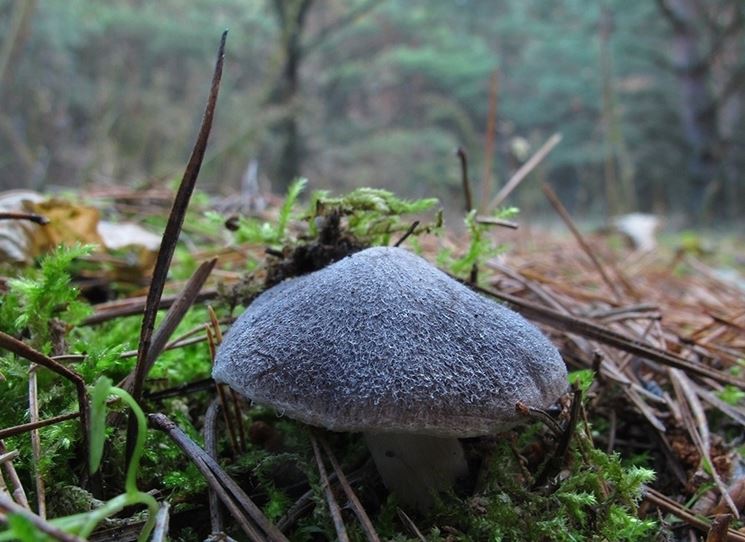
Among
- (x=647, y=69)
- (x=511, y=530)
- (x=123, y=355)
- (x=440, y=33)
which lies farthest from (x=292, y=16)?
(x=647, y=69)

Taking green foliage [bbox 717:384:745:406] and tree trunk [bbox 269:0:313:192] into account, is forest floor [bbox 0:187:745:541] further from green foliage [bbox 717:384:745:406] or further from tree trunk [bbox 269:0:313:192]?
A: tree trunk [bbox 269:0:313:192]

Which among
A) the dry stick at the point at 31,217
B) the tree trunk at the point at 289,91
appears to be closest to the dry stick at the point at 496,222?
the dry stick at the point at 31,217

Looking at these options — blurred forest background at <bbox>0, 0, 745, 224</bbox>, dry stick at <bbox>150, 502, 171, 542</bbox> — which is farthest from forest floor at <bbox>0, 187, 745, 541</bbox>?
blurred forest background at <bbox>0, 0, 745, 224</bbox>

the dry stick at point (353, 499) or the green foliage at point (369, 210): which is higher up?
the green foliage at point (369, 210)

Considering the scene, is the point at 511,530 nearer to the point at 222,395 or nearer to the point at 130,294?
the point at 222,395

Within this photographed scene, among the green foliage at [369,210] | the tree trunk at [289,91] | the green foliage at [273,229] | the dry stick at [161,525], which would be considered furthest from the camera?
the tree trunk at [289,91]

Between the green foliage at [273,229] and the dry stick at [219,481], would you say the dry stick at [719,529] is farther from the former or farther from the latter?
the green foliage at [273,229]

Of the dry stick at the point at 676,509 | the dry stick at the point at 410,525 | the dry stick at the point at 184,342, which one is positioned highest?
the dry stick at the point at 184,342

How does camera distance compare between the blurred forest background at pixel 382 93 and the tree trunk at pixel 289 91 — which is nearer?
the tree trunk at pixel 289 91
